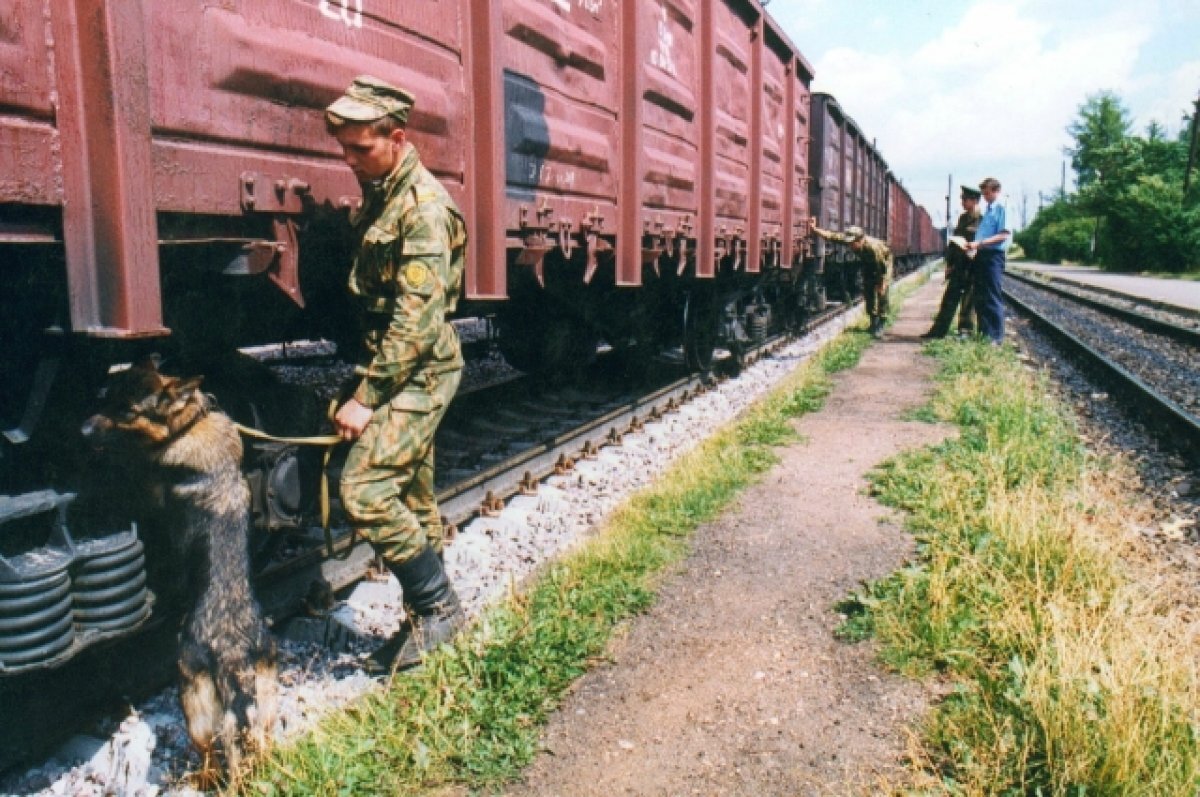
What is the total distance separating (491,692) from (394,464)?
0.82 meters

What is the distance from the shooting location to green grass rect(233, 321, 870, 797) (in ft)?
9.29

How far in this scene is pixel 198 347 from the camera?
3.46m

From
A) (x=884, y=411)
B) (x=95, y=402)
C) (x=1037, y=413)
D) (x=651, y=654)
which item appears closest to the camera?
(x=95, y=402)

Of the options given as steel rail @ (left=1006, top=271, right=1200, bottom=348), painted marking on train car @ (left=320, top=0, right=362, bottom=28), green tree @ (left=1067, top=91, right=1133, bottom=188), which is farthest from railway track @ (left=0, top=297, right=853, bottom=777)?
green tree @ (left=1067, top=91, right=1133, bottom=188)

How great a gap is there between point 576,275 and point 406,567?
3.78 metres

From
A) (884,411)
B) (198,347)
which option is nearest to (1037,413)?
(884,411)

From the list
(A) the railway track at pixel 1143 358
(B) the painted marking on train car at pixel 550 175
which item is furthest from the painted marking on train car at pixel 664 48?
(A) the railway track at pixel 1143 358

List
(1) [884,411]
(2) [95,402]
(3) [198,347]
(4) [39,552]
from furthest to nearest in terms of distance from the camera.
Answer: (1) [884,411] → (3) [198,347] → (2) [95,402] → (4) [39,552]

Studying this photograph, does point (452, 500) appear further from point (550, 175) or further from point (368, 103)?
point (368, 103)

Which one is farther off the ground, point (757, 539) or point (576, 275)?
point (576, 275)

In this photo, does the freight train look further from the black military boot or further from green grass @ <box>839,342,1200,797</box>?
green grass @ <box>839,342,1200,797</box>

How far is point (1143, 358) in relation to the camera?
43.6 ft

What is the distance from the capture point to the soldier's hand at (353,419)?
3.23 m

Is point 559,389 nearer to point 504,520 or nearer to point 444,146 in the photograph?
point 504,520
